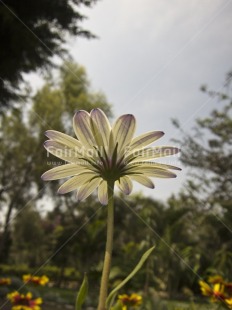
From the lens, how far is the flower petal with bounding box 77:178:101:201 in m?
0.50

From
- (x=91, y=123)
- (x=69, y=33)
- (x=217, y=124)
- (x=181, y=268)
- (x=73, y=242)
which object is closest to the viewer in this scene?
(x=91, y=123)

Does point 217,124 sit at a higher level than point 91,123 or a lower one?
higher

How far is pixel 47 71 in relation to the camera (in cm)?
485

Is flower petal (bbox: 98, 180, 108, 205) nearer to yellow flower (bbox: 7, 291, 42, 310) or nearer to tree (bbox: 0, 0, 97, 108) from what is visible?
yellow flower (bbox: 7, 291, 42, 310)

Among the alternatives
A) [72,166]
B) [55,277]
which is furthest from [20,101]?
[55,277]

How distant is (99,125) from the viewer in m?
0.45

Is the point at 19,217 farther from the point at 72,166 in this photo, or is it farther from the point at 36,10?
the point at 72,166

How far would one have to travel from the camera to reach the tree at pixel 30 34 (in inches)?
152

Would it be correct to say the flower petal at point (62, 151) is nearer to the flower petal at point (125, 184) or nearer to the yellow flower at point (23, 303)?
the flower petal at point (125, 184)

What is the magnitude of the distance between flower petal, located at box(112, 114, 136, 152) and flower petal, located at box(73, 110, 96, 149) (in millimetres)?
36

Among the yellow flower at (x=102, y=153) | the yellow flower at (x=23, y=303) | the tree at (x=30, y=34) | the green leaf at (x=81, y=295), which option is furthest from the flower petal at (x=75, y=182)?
the tree at (x=30, y=34)

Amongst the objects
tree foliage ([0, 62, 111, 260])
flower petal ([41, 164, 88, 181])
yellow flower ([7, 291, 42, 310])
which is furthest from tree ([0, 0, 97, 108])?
tree foliage ([0, 62, 111, 260])

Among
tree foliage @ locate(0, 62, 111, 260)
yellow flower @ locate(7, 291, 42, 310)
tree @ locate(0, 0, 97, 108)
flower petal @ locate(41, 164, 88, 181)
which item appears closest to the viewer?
flower petal @ locate(41, 164, 88, 181)

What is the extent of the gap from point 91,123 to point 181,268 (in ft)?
27.9
